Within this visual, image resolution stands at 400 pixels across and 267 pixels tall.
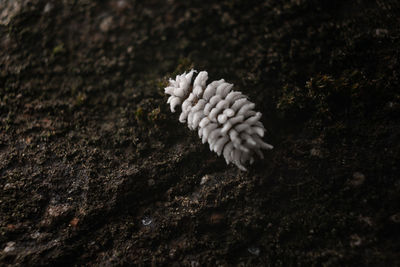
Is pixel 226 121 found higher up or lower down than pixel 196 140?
higher up

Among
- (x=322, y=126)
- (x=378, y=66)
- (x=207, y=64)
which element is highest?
(x=207, y=64)

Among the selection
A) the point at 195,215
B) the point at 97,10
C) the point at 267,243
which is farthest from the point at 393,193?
the point at 97,10

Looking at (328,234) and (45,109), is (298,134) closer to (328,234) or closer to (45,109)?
(328,234)

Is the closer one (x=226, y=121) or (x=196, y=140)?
(x=226, y=121)
